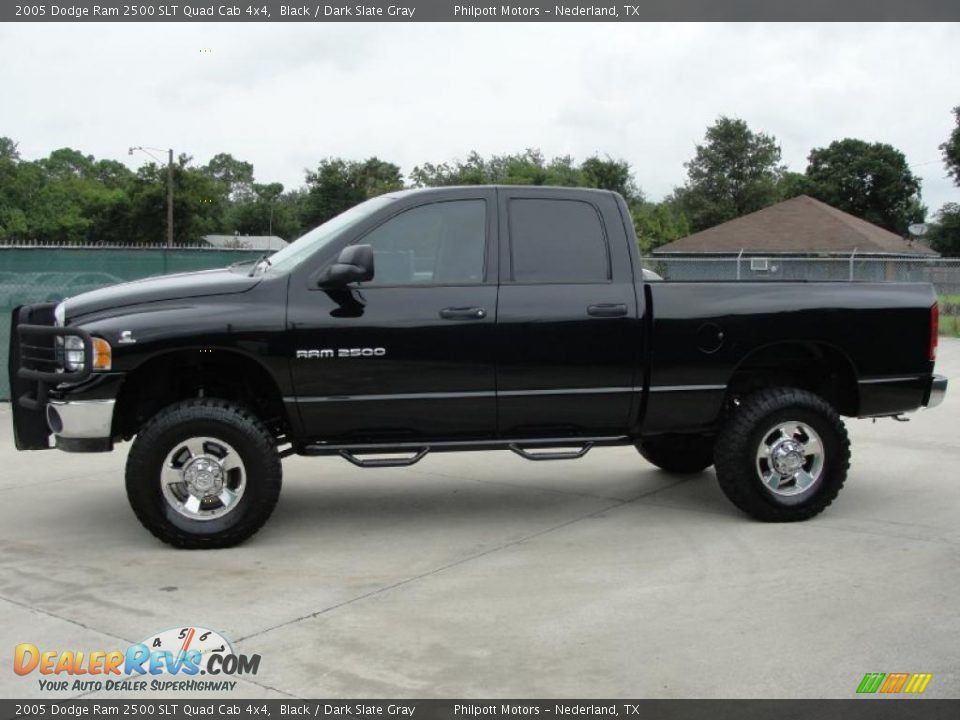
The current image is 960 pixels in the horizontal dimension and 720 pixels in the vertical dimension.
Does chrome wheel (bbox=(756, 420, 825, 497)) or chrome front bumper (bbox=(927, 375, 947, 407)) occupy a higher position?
chrome front bumper (bbox=(927, 375, 947, 407))

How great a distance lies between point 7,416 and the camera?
35.2ft

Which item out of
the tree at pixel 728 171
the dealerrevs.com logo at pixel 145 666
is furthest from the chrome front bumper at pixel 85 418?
the tree at pixel 728 171

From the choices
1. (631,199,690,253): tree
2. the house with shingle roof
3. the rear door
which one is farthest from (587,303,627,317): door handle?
(631,199,690,253): tree

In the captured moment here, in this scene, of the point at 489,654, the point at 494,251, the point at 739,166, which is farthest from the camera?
the point at 739,166

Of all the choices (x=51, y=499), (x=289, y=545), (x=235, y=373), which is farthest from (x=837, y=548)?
(x=51, y=499)

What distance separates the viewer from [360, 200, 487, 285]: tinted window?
21.3 feet

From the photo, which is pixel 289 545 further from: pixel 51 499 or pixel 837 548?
pixel 837 548

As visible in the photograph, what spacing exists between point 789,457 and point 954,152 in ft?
200

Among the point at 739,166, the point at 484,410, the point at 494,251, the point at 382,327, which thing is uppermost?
the point at 739,166

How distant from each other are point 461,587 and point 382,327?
1607mm

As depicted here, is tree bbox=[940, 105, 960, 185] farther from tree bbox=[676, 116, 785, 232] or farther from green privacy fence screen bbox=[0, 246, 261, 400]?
green privacy fence screen bbox=[0, 246, 261, 400]

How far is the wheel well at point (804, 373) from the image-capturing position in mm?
7012

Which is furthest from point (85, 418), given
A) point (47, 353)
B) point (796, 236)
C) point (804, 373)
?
point (796, 236)

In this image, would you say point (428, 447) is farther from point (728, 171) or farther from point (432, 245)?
point (728, 171)
